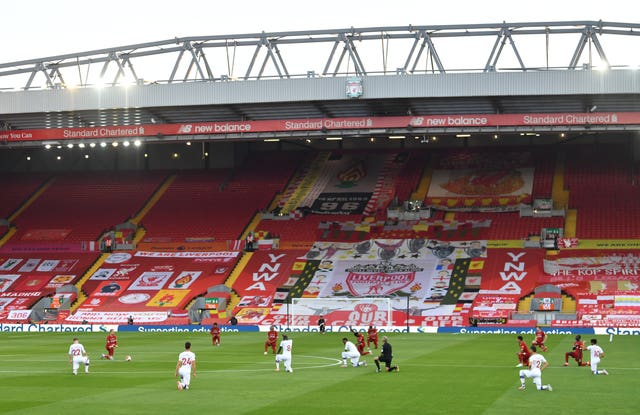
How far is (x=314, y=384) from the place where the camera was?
30.1 m

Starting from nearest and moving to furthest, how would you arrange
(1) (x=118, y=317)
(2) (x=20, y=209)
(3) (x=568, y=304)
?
(3) (x=568, y=304), (1) (x=118, y=317), (2) (x=20, y=209)

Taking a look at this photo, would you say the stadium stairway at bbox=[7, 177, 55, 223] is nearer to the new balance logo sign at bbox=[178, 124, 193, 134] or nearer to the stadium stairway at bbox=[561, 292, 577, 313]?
the new balance logo sign at bbox=[178, 124, 193, 134]

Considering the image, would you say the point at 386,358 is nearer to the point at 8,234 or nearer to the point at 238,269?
the point at 238,269

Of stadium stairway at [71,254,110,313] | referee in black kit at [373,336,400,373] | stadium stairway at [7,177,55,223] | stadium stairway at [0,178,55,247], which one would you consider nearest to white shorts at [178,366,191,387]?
referee in black kit at [373,336,400,373]

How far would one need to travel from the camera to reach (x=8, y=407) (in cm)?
2517

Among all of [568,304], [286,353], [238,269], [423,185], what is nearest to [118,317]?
[238,269]

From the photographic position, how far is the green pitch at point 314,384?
2466 cm

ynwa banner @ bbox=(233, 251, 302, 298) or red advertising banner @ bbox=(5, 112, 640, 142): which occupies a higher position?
red advertising banner @ bbox=(5, 112, 640, 142)

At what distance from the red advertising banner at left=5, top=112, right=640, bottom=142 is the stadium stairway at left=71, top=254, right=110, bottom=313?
1201 centimetres

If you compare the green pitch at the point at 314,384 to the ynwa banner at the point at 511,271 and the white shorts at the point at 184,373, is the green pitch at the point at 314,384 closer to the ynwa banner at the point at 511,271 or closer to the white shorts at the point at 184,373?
the white shorts at the point at 184,373

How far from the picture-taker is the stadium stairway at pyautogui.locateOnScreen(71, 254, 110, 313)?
7169cm

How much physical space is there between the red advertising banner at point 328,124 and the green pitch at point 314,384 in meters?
19.2

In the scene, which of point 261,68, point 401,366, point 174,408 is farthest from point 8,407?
point 261,68

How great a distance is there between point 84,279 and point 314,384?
4902cm
